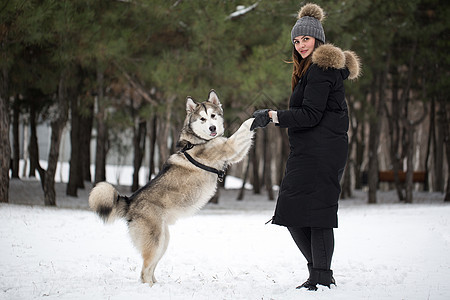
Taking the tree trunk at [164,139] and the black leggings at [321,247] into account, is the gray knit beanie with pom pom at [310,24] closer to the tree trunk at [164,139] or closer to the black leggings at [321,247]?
the black leggings at [321,247]

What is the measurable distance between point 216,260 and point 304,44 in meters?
3.49

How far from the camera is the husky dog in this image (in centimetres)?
441

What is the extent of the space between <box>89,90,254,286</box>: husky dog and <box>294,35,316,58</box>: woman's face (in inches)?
32.2

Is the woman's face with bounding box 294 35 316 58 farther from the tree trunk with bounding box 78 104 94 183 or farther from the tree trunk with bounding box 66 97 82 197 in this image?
the tree trunk with bounding box 78 104 94 183

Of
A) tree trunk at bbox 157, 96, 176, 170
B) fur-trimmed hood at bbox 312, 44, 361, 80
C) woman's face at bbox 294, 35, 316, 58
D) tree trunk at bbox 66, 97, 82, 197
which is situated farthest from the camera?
tree trunk at bbox 66, 97, 82, 197

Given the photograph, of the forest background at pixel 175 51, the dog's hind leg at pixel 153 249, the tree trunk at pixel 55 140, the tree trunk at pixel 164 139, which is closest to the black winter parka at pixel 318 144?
the dog's hind leg at pixel 153 249

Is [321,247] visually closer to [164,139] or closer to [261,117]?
[261,117]

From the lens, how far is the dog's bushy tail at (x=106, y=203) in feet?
14.5

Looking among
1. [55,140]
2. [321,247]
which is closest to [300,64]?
[321,247]

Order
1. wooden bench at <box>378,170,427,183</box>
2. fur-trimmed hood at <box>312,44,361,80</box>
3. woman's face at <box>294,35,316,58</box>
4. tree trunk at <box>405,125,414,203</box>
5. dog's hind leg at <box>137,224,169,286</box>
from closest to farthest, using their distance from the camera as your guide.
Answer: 1. fur-trimmed hood at <box>312,44,361,80</box>
2. woman's face at <box>294,35,316,58</box>
3. dog's hind leg at <box>137,224,169,286</box>
4. tree trunk at <box>405,125,414,203</box>
5. wooden bench at <box>378,170,427,183</box>

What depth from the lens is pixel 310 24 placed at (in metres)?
3.94

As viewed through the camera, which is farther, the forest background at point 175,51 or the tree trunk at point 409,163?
the tree trunk at point 409,163

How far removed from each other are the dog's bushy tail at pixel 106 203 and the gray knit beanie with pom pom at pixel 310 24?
7.43 ft

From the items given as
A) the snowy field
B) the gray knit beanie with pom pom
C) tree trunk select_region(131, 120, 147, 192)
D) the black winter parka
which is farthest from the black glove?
tree trunk select_region(131, 120, 147, 192)
